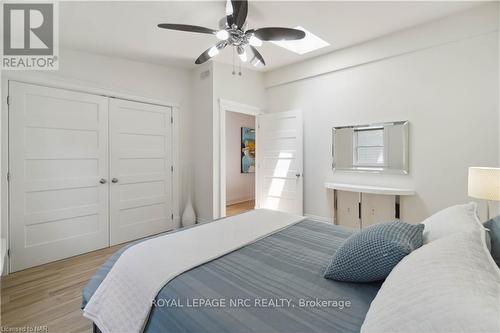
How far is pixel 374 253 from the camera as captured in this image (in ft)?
3.35

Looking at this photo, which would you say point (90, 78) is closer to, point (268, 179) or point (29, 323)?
point (29, 323)

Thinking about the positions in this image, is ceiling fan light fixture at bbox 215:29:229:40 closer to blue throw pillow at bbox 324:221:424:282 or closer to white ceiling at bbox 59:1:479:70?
white ceiling at bbox 59:1:479:70

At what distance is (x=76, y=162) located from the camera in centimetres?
297

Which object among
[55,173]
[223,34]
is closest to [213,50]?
[223,34]

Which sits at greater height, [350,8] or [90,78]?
[350,8]

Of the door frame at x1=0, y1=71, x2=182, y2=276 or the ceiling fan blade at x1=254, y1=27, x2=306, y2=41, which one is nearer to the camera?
the ceiling fan blade at x1=254, y1=27, x2=306, y2=41

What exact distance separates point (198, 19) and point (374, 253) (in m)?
2.73

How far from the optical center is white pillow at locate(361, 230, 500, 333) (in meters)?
0.53

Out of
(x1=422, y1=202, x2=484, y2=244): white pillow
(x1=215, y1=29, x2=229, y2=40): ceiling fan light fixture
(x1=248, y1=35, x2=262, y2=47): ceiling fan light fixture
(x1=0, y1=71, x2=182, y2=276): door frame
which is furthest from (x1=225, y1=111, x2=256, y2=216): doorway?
(x1=422, y1=202, x2=484, y2=244): white pillow

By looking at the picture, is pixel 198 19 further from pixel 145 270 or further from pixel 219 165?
pixel 145 270

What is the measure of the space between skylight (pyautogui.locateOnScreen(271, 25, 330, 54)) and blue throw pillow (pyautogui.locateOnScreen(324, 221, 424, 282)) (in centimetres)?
290

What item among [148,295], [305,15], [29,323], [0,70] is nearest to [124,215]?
[29,323]

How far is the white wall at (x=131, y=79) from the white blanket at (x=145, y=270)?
7.43ft

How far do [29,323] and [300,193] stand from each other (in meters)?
3.37
